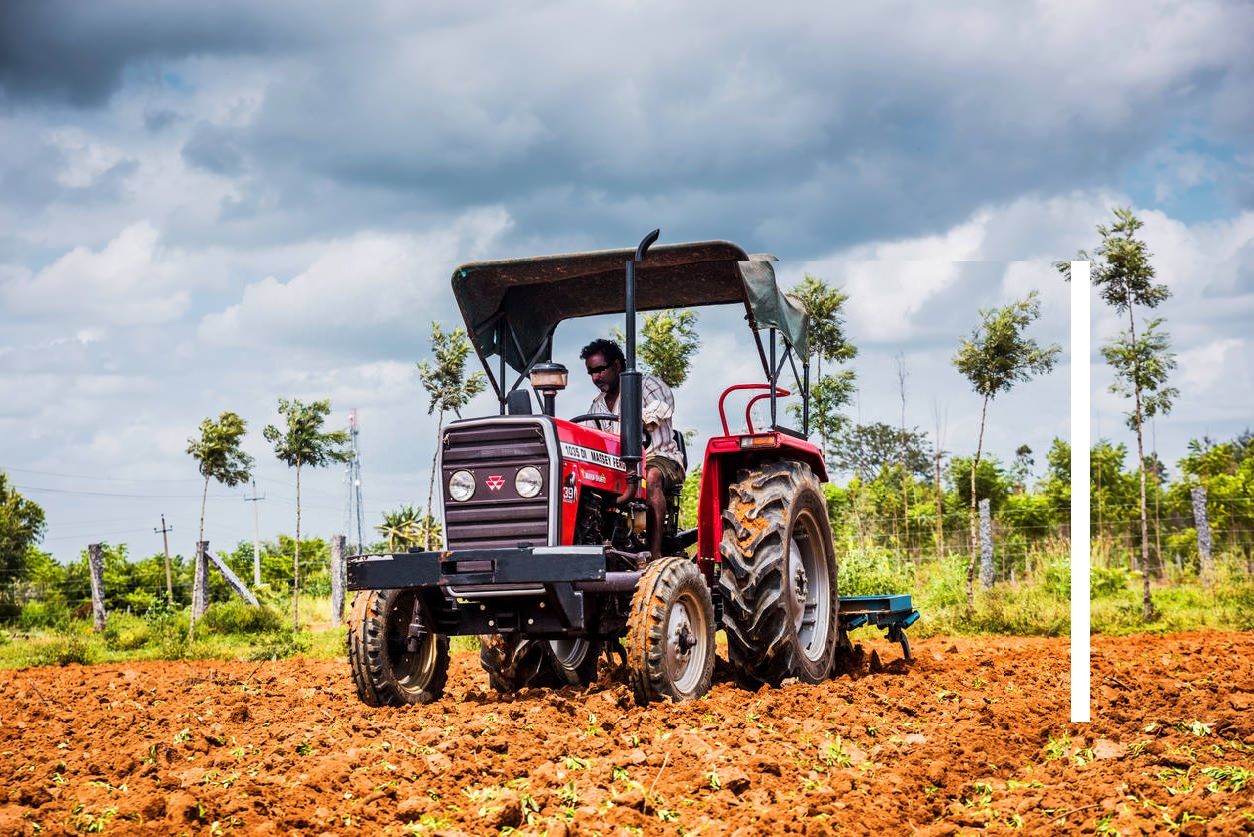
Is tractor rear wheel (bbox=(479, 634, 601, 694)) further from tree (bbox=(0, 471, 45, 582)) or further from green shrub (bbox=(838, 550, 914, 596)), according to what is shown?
tree (bbox=(0, 471, 45, 582))

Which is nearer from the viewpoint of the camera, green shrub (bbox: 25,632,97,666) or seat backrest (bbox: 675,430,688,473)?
seat backrest (bbox: 675,430,688,473)

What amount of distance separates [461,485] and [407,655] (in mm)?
1168

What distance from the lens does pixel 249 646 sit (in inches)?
645

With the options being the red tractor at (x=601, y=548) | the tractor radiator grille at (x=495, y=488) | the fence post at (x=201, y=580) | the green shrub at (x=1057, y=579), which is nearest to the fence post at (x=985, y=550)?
the green shrub at (x=1057, y=579)

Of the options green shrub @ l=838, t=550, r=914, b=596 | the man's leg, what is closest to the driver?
the man's leg

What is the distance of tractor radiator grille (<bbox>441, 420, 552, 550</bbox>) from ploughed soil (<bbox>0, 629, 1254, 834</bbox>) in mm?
944

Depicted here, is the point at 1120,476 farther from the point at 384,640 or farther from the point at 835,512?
the point at 384,640

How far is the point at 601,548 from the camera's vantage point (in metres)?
6.18

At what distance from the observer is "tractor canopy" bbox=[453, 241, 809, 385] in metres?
7.54

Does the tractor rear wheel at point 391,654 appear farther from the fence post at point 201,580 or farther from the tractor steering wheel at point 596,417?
the fence post at point 201,580

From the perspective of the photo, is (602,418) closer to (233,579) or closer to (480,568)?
(480,568)

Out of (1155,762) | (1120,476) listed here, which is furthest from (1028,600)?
(1120,476)

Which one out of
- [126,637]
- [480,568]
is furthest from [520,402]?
[126,637]

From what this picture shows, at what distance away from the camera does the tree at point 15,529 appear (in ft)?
99.9
